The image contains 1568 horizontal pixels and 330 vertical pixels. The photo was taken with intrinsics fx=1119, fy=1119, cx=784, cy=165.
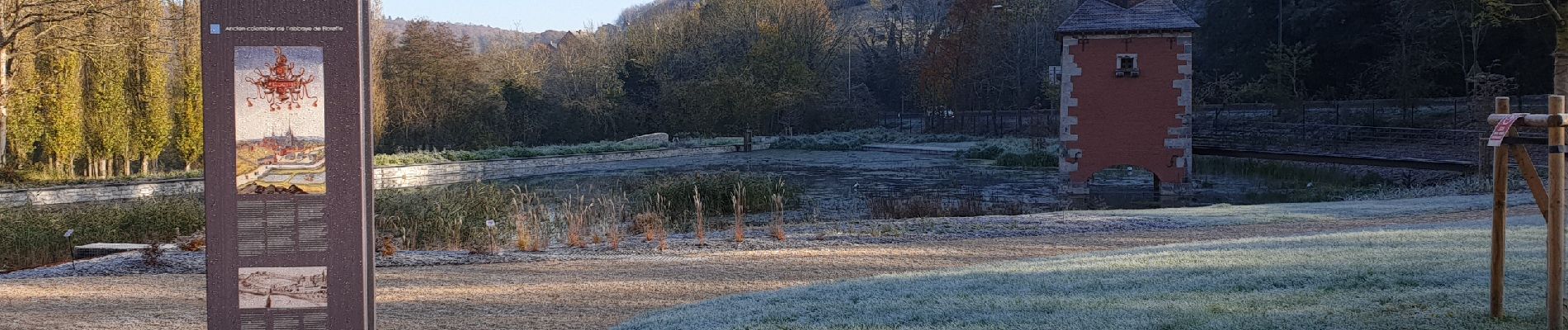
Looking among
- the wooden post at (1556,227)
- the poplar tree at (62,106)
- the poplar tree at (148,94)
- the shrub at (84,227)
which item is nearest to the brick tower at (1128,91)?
the shrub at (84,227)

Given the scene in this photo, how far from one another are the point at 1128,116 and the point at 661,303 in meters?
15.6

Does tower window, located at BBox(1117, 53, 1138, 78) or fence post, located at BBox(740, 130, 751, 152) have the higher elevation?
tower window, located at BBox(1117, 53, 1138, 78)

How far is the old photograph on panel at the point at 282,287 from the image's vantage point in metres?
4.77

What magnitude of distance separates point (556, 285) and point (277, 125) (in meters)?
4.10

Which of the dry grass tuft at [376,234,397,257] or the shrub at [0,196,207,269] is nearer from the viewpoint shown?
the dry grass tuft at [376,234,397,257]

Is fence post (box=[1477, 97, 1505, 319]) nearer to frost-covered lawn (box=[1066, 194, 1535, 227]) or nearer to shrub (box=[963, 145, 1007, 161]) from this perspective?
frost-covered lawn (box=[1066, 194, 1535, 227])

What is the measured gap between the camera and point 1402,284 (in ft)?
20.2

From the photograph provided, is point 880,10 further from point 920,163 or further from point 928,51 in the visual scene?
point 920,163

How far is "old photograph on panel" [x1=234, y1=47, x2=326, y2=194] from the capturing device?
4.62m

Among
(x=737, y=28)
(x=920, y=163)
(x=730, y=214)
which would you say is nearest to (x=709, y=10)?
(x=737, y=28)

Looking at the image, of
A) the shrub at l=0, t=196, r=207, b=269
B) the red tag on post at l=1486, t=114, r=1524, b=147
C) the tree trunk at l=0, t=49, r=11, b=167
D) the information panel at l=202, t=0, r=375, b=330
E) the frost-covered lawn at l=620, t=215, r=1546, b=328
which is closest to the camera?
the information panel at l=202, t=0, r=375, b=330

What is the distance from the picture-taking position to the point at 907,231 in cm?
1228

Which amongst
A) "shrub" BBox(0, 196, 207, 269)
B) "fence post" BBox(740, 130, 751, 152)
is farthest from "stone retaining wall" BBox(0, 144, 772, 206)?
"shrub" BBox(0, 196, 207, 269)

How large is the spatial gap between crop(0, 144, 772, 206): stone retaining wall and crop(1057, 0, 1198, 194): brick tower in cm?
1176
